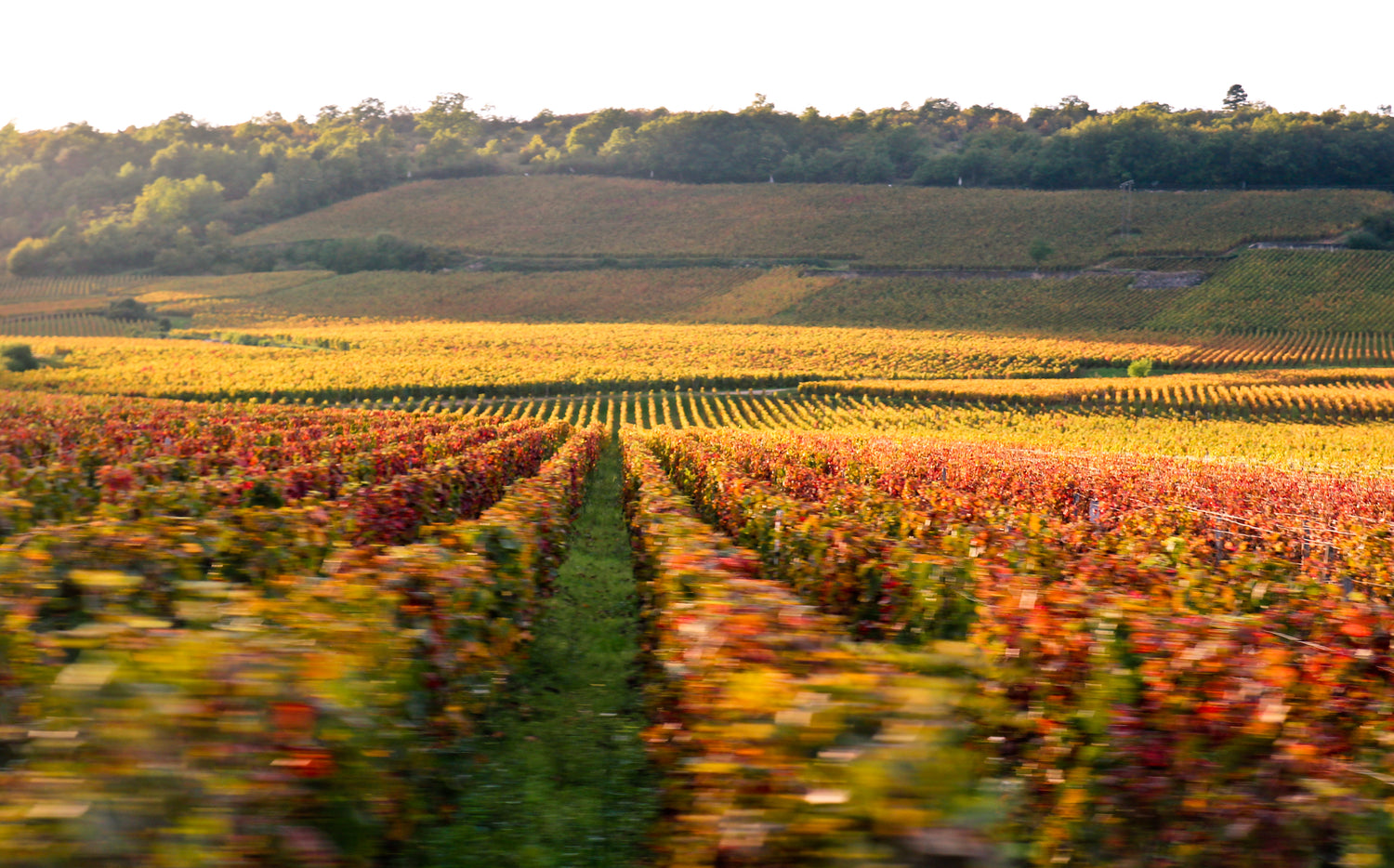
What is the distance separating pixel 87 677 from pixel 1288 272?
123 m

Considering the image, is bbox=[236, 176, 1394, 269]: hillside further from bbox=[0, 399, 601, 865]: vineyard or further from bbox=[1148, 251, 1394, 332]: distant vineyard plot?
bbox=[0, 399, 601, 865]: vineyard

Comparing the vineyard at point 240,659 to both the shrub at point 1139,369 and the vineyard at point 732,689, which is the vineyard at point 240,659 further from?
the shrub at point 1139,369

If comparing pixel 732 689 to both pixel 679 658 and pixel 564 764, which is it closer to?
pixel 679 658

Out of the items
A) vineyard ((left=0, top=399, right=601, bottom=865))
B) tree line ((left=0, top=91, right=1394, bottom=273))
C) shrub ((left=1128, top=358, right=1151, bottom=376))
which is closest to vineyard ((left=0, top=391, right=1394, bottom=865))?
vineyard ((left=0, top=399, right=601, bottom=865))

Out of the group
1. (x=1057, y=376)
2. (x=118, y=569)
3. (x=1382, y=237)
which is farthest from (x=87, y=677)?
(x=1382, y=237)

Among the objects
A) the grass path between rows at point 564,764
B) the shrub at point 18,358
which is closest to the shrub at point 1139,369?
the grass path between rows at point 564,764

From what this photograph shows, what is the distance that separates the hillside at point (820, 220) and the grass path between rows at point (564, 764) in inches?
4379

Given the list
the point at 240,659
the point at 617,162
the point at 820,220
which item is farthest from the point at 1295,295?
the point at 240,659

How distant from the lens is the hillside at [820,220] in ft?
388

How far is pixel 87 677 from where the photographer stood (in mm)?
2637

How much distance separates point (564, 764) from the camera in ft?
24.1

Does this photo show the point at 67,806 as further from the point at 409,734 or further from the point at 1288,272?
the point at 1288,272

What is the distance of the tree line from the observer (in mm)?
136000

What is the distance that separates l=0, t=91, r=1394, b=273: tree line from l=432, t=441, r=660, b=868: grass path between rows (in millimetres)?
131518
